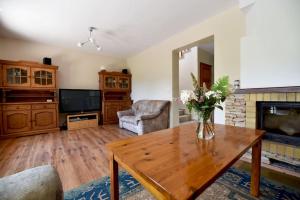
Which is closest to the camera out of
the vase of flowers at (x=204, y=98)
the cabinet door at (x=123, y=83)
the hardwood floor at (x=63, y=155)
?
the vase of flowers at (x=204, y=98)

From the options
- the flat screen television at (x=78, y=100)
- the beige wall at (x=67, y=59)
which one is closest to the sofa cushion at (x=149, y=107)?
the flat screen television at (x=78, y=100)

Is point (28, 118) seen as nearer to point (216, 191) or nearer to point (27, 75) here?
point (27, 75)

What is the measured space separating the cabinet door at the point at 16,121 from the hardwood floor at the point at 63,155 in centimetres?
27

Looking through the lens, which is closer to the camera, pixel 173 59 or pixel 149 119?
pixel 149 119

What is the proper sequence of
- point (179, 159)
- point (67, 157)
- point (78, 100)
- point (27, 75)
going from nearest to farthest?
point (179, 159) < point (67, 157) < point (27, 75) < point (78, 100)

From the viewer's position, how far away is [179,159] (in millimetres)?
877

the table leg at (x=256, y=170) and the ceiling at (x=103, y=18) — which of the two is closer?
the table leg at (x=256, y=170)

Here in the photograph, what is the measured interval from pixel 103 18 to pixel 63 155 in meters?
2.61

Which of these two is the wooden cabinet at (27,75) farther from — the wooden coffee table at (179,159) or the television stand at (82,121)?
the wooden coffee table at (179,159)

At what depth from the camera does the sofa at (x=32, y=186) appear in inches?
32.6

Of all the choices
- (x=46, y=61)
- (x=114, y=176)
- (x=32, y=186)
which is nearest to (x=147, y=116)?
(x=114, y=176)

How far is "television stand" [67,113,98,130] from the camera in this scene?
14.0 ft

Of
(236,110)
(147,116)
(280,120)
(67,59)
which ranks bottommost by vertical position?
(147,116)

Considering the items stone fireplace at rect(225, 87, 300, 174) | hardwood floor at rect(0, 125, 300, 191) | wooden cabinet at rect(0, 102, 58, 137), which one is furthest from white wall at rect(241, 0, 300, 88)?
wooden cabinet at rect(0, 102, 58, 137)
